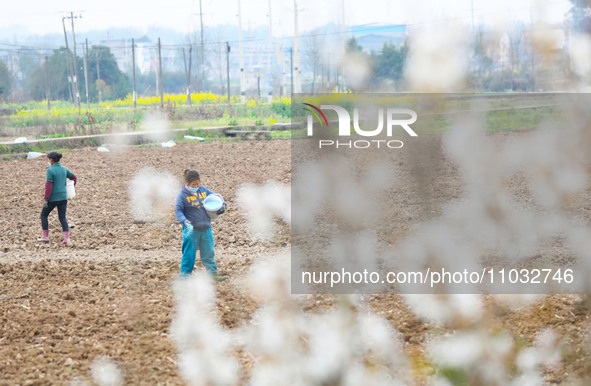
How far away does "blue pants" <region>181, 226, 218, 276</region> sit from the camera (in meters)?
6.07

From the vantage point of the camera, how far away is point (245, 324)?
4930mm

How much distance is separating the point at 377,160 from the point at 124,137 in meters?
9.38

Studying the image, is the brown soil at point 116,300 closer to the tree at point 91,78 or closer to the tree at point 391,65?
the tree at point 391,65

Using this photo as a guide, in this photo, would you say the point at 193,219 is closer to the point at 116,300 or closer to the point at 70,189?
the point at 116,300

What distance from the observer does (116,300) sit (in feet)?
19.3

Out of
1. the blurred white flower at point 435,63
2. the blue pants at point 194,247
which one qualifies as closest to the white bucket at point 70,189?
the blue pants at point 194,247

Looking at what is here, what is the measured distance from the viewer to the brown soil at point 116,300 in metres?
4.26

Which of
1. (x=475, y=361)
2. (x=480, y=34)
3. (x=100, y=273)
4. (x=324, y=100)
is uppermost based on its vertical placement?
(x=480, y=34)

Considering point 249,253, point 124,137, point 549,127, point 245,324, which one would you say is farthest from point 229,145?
point 245,324

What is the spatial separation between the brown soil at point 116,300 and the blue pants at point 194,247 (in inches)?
10.8

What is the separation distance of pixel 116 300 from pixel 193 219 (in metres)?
0.98

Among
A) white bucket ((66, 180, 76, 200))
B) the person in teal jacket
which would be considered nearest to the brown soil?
the person in teal jacket

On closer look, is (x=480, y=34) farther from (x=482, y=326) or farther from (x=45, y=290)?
(x=45, y=290)

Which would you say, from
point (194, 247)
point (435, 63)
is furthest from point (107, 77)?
point (435, 63)
